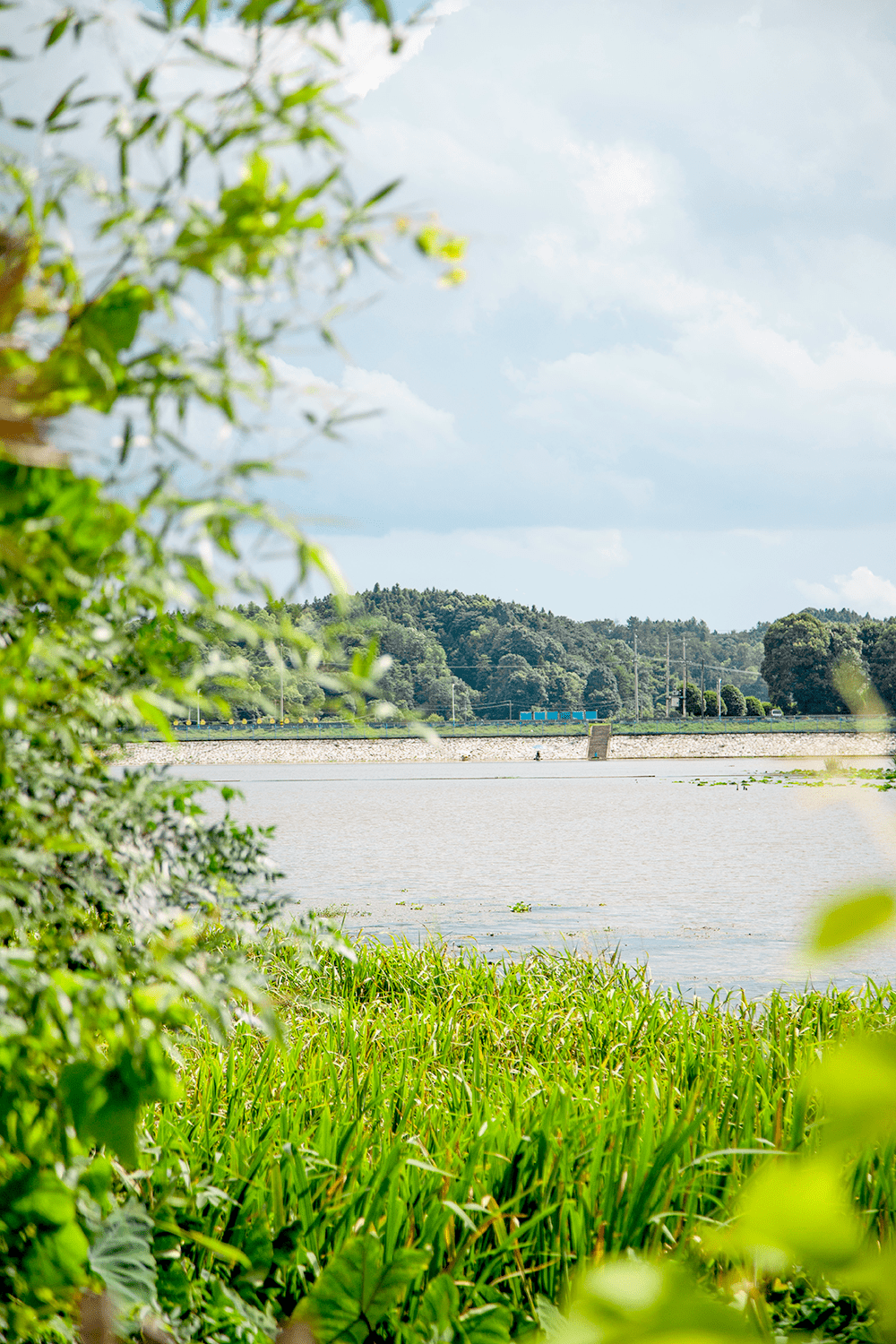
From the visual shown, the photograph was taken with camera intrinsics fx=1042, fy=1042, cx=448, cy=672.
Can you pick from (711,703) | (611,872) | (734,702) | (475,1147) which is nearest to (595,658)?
(711,703)

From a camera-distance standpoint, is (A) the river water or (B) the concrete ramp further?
(B) the concrete ramp

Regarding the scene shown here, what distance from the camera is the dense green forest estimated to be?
91750 mm

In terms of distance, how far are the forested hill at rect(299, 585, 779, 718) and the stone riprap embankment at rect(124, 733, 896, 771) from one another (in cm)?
2952

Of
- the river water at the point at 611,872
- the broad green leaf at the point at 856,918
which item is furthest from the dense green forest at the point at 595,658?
the broad green leaf at the point at 856,918

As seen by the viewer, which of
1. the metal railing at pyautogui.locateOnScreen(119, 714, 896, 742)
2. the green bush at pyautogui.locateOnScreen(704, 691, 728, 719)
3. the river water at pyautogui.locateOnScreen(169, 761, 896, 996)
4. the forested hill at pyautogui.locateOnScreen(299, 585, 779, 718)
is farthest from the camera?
the forested hill at pyautogui.locateOnScreen(299, 585, 779, 718)

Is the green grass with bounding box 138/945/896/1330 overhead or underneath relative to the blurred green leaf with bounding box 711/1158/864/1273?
underneath

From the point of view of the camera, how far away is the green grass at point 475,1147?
243 cm

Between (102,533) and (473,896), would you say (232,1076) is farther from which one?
(473,896)

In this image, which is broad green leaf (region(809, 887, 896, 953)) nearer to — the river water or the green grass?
the river water

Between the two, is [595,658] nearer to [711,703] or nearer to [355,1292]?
[711,703]

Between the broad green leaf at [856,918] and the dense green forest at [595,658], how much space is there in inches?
3042

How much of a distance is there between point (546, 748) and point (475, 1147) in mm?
72835

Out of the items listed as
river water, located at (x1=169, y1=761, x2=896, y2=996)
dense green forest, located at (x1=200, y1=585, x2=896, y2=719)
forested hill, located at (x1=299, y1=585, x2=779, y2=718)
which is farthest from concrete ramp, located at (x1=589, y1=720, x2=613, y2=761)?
river water, located at (x1=169, y1=761, x2=896, y2=996)

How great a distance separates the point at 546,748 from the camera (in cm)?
7506
